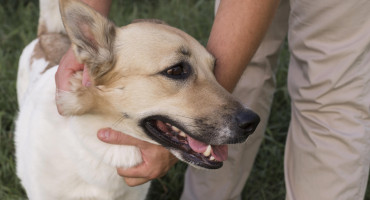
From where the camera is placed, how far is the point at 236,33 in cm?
199

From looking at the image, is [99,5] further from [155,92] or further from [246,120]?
[246,120]

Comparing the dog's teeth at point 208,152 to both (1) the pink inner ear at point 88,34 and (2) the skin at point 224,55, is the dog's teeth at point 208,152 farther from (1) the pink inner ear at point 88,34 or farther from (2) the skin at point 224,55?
(1) the pink inner ear at point 88,34

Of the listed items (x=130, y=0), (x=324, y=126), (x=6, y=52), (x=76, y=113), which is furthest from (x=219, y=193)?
(x=130, y=0)

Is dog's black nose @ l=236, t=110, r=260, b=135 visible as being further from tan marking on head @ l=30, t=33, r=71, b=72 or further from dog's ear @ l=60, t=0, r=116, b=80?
tan marking on head @ l=30, t=33, r=71, b=72

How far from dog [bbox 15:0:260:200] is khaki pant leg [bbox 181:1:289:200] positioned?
706 millimetres

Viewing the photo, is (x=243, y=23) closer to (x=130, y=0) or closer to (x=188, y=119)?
(x=188, y=119)

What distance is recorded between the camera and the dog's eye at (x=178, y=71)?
1.94m

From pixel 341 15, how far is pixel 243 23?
392 millimetres

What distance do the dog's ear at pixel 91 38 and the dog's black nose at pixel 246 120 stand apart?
564 mm

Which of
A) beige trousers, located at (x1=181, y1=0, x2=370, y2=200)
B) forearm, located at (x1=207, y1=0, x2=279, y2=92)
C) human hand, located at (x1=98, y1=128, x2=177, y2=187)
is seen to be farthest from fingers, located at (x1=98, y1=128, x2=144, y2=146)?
beige trousers, located at (x1=181, y1=0, x2=370, y2=200)

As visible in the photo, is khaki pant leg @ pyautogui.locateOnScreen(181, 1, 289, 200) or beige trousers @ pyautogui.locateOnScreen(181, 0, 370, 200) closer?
beige trousers @ pyautogui.locateOnScreen(181, 0, 370, 200)

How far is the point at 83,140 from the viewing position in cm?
205

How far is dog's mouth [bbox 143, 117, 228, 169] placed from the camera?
1.94m

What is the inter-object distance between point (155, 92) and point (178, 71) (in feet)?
0.44
